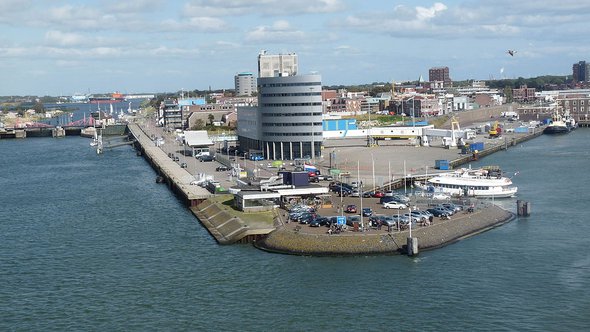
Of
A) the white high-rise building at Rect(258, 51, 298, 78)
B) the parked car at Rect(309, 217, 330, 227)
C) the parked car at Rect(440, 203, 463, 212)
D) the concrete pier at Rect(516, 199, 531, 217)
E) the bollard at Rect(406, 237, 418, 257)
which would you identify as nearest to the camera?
the bollard at Rect(406, 237, 418, 257)

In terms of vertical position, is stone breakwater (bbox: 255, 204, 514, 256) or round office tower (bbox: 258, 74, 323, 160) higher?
round office tower (bbox: 258, 74, 323, 160)

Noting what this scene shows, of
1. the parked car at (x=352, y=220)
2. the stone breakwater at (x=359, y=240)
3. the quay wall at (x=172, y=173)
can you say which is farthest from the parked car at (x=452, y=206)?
the quay wall at (x=172, y=173)

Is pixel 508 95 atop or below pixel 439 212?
atop

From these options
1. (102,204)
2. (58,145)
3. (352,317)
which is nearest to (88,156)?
(58,145)

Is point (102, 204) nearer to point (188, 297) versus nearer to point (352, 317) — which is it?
point (188, 297)

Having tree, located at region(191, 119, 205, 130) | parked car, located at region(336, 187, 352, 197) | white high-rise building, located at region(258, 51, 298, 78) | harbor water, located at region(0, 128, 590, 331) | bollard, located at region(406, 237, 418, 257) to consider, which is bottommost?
harbor water, located at region(0, 128, 590, 331)

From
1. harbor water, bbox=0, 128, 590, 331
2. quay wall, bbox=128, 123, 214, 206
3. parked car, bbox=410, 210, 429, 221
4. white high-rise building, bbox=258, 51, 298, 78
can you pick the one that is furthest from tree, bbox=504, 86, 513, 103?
parked car, bbox=410, 210, 429, 221

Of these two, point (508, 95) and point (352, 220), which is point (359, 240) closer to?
point (352, 220)

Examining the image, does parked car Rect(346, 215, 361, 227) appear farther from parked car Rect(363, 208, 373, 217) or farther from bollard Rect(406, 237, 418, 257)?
bollard Rect(406, 237, 418, 257)

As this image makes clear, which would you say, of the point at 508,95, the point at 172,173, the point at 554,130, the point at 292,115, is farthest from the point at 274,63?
the point at 508,95
